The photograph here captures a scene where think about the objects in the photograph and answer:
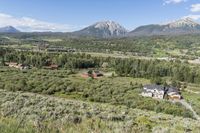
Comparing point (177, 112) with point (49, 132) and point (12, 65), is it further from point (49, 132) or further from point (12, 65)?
point (12, 65)

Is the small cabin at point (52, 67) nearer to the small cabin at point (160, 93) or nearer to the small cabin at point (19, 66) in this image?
the small cabin at point (19, 66)

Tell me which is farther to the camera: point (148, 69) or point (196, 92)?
point (148, 69)

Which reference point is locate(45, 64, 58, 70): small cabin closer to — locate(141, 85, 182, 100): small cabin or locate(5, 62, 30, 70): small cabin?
locate(5, 62, 30, 70): small cabin

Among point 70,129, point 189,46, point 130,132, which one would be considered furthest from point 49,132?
point 189,46

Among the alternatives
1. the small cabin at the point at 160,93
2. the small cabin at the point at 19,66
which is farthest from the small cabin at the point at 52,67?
the small cabin at the point at 160,93

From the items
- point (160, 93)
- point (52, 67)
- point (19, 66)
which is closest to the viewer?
point (160, 93)

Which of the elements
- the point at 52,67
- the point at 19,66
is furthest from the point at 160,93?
the point at 19,66

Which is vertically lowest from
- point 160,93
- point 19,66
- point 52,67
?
point 160,93

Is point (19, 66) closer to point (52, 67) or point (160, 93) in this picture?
point (52, 67)

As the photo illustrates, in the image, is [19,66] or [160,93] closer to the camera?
[160,93]

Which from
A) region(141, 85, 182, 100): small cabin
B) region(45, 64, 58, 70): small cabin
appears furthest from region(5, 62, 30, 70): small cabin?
region(141, 85, 182, 100): small cabin

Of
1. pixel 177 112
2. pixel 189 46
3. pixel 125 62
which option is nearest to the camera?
pixel 177 112
